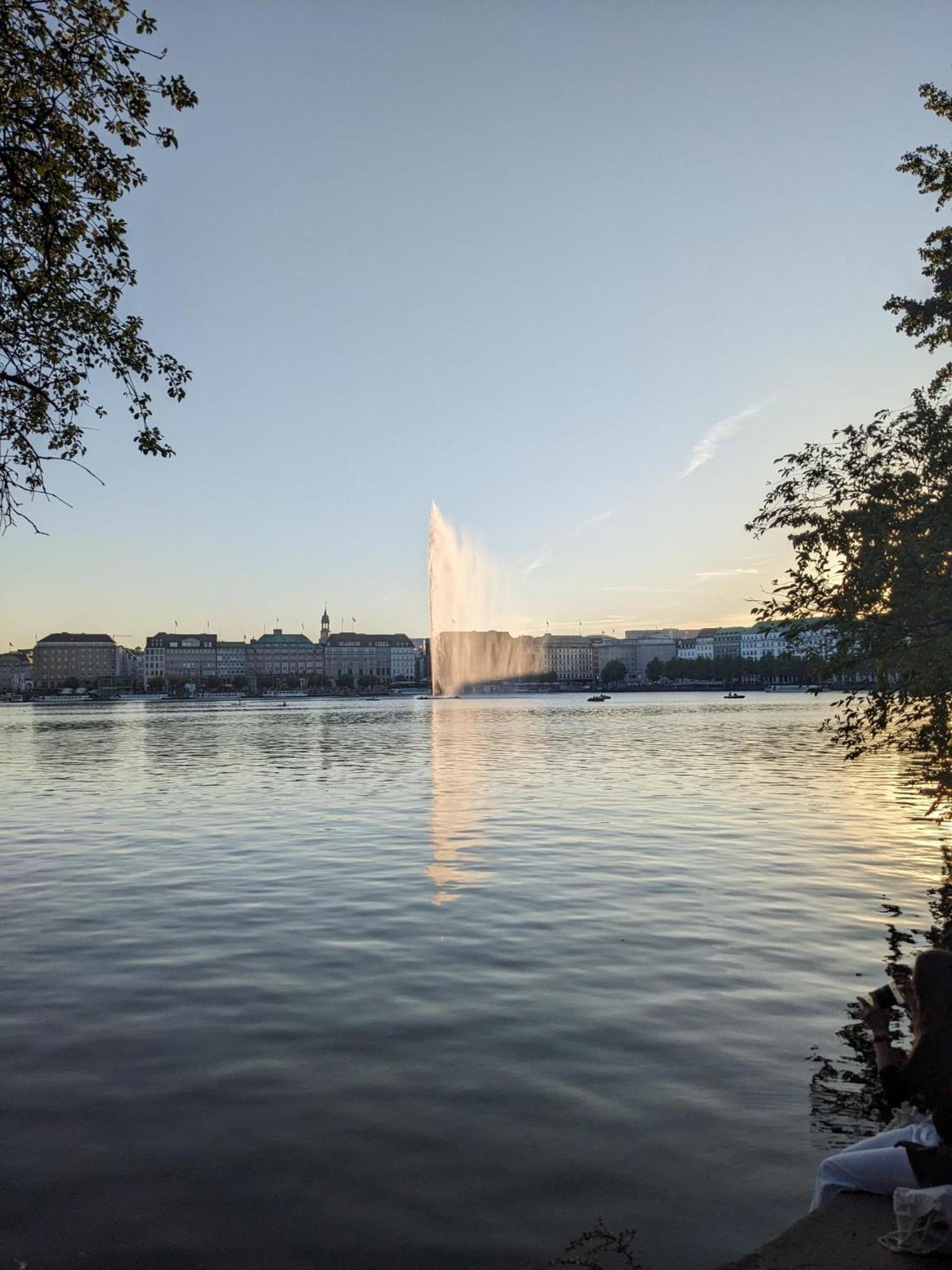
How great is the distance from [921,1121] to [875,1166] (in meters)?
0.44

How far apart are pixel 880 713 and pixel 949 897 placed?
378 centimetres

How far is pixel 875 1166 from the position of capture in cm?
613

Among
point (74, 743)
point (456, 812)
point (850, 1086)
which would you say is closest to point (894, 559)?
point (850, 1086)

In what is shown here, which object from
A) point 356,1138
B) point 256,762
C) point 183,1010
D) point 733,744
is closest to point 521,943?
point 183,1010

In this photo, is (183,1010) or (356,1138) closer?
(356,1138)

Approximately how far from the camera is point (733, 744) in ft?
202

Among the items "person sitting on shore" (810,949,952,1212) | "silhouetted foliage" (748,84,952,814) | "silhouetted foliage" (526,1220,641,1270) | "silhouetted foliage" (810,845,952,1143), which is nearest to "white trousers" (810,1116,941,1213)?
"person sitting on shore" (810,949,952,1212)

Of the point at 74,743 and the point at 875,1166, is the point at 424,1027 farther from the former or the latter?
the point at 74,743

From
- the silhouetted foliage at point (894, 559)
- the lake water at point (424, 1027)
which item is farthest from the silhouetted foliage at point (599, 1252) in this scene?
the silhouetted foliage at point (894, 559)

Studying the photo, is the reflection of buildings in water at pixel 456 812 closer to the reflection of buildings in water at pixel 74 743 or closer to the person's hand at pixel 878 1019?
the person's hand at pixel 878 1019

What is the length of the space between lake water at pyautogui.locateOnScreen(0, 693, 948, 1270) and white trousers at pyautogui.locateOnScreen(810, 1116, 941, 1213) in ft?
2.85

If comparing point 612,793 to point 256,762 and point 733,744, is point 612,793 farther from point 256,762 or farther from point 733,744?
point 733,744

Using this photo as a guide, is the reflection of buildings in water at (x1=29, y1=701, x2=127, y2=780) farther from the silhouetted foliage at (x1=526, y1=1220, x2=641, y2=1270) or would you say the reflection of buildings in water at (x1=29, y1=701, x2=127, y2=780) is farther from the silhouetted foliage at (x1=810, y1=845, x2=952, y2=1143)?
the silhouetted foliage at (x1=526, y1=1220, x2=641, y2=1270)

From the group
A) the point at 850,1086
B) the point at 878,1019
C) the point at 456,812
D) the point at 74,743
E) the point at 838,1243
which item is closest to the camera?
the point at 838,1243
